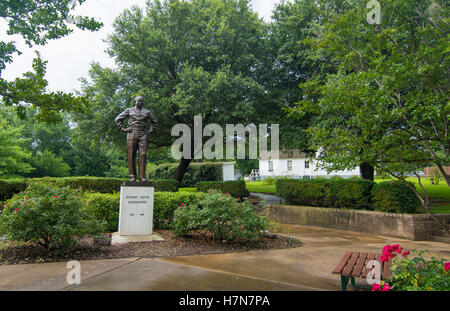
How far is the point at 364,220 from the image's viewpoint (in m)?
10.6

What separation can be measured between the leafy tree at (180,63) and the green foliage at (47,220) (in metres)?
9.46

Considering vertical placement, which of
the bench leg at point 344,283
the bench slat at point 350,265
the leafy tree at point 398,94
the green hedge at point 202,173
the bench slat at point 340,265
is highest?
the leafy tree at point 398,94

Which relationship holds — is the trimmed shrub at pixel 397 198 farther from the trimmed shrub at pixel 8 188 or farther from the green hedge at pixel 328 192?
the trimmed shrub at pixel 8 188

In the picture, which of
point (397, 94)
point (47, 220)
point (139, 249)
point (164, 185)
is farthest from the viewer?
point (164, 185)

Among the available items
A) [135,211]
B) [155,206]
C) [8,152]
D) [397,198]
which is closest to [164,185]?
[155,206]

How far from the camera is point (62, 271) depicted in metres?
5.12

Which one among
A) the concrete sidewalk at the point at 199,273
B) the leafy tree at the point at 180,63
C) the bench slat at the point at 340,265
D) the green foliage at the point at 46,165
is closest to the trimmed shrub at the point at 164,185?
the leafy tree at the point at 180,63

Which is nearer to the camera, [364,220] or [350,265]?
[350,265]

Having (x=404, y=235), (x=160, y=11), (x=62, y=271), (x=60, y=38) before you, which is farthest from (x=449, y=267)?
(x=160, y=11)

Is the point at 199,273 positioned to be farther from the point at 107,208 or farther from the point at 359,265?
the point at 107,208

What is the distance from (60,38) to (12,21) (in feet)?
6.05

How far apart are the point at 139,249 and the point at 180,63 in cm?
1372

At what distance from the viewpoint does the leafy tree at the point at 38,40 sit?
26.1 feet
